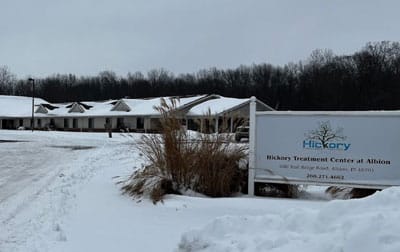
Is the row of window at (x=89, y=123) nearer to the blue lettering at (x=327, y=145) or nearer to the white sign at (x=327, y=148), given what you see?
the white sign at (x=327, y=148)

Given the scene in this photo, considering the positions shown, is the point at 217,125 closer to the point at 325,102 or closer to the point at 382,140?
the point at 382,140

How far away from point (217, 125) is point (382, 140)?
296 centimetres

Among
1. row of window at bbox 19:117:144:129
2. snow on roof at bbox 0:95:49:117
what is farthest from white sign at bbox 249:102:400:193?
snow on roof at bbox 0:95:49:117

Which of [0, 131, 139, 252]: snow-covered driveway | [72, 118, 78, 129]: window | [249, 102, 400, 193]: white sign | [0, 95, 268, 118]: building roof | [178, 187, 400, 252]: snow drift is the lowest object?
[0, 131, 139, 252]: snow-covered driveway

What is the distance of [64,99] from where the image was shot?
123500 mm

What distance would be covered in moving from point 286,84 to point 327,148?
9726 centimetres

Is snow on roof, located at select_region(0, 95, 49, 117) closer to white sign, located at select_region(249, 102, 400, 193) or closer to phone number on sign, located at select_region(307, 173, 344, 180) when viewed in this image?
white sign, located at select_region(249, 102, 400, 193)

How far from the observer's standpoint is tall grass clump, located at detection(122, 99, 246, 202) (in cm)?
933

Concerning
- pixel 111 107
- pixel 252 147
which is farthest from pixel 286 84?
pixel 252 147

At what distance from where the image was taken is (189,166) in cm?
945

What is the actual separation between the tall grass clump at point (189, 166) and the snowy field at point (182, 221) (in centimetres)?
46

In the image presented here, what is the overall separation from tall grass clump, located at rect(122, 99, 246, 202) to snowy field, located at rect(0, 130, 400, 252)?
46 centimetres

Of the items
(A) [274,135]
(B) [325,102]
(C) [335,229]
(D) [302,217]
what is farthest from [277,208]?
(B) [325,102]

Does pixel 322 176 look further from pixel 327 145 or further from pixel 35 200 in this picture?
pixel 35 200
